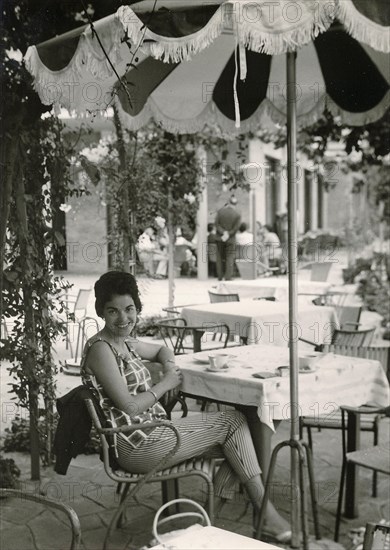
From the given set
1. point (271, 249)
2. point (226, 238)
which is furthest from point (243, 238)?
point (271, 249)

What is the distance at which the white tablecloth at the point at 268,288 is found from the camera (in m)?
9.41

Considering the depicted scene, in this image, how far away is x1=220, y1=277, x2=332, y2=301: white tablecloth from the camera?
30.9ft

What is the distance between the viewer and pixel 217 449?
147 inches

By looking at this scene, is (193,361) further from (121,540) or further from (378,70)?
(378,70)

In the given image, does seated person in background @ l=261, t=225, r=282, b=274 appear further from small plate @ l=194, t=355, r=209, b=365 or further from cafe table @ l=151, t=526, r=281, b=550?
cafe table @ l=151, t=526, r=281, b=550

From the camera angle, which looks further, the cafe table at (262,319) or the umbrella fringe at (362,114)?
the cafe table at (262,319)

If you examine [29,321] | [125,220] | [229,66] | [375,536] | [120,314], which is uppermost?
[229,66]

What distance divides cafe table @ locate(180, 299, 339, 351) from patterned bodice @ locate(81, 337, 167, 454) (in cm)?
321

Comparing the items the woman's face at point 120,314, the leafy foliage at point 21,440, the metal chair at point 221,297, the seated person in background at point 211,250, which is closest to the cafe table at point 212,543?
the woman's face at point 120,314

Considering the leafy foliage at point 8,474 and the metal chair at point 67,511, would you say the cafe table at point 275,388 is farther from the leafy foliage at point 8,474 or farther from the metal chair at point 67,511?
the metal chair at point 67,511

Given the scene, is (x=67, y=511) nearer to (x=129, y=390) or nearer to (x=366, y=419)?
(x=129, y=390)

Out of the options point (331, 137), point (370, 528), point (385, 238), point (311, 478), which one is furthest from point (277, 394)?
point (385, 238)

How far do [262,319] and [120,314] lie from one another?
3.63 metres

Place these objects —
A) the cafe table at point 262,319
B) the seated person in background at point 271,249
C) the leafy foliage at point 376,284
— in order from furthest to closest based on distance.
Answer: the seated person in background at point 271,249, the leafy foliage at point 376,284, the cafe table at point 262,319
